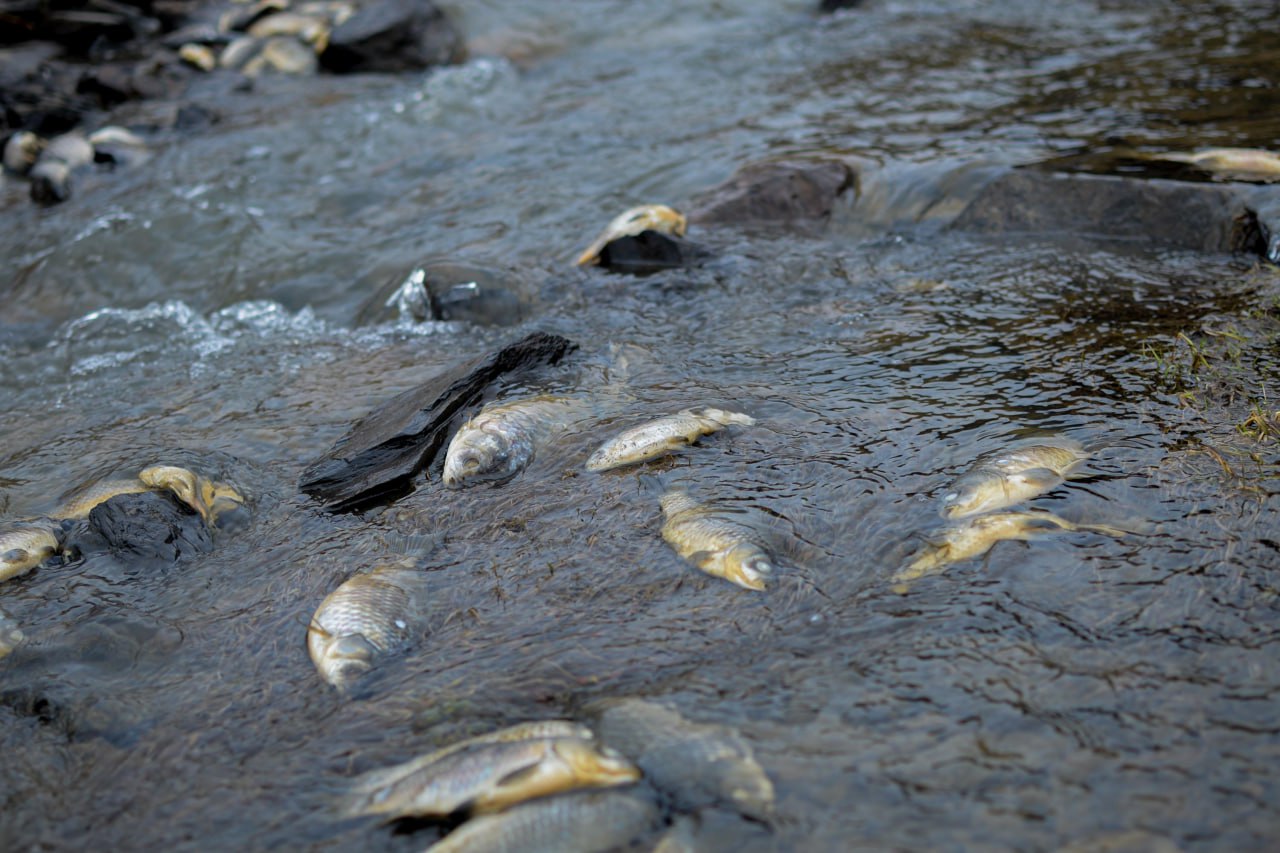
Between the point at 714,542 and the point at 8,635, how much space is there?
2699 mm

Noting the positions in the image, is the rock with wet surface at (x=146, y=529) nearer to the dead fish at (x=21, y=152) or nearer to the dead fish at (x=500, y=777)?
the dead fish at (x=500, y=777)

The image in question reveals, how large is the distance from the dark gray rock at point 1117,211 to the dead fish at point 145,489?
499 centimetres

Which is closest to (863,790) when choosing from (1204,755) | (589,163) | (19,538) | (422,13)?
(1204,755)

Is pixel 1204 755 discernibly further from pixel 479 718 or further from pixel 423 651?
pixel 423 651

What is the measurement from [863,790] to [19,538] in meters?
3.63

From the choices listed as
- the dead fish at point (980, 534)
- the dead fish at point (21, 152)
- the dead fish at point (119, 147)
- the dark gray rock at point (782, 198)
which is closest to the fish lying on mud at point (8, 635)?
the dead fish at point (980, 534)

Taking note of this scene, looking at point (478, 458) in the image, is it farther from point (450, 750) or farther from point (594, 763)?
point (594, 763)

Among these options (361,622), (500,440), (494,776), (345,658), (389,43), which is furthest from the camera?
(389,43)

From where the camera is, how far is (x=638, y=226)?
276 inches

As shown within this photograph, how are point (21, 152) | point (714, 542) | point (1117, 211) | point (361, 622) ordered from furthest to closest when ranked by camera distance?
1. point (21, 152)
2. point (1117, 211)
3. point (714, 542)
4. point (361, 622)

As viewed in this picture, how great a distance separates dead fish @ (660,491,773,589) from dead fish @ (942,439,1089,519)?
793mm

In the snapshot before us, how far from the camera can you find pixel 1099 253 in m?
6.39

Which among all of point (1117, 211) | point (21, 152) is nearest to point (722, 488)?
point (1117, 211)

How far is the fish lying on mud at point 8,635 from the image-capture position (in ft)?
12.7
